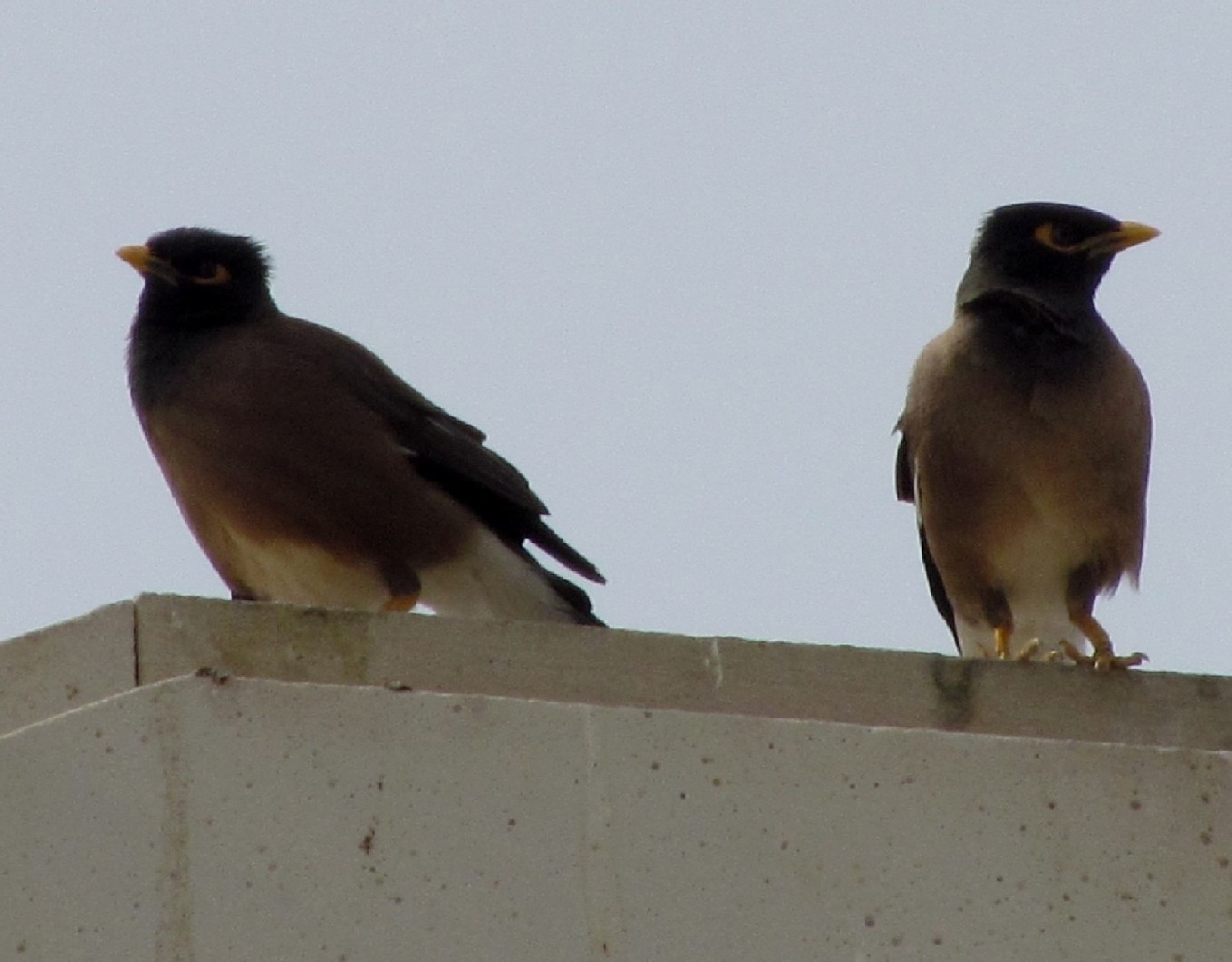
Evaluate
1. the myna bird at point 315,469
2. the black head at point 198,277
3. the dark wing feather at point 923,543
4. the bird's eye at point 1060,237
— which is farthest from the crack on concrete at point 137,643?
the bird's eye at point 1060,237

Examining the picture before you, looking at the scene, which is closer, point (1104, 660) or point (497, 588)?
point (1104, 660)

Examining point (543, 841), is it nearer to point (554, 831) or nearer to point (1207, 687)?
point (554, 831)

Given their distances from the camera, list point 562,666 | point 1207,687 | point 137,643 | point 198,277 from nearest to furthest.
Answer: point 137,643 → point 562,666 → point 1207,687 → point 198,277

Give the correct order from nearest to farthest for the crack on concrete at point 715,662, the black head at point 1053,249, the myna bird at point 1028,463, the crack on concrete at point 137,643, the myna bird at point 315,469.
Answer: the crack on concrete at point 137,643 → the crack on concrete at point 715,662 → the myna bird at point 315,469 → the myna bird at point 1028,463 → the black head at point 1053,249

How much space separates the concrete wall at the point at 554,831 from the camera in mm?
3506

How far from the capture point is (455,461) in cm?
635

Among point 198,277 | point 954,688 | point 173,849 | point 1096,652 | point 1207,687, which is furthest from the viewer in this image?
point 198,277

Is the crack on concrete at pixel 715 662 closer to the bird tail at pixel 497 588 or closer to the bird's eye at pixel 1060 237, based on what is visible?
the bird tail at pixel 497 588

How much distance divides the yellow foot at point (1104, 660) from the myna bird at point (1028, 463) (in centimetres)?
22

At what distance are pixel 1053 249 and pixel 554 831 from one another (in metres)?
3.62

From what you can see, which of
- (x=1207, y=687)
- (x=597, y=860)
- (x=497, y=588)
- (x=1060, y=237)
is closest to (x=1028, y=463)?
(x=1060, y=237)

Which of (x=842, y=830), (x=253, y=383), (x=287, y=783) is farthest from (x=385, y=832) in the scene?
(x=253, y=383)

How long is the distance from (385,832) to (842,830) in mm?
668

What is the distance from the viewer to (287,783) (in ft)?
11.7
